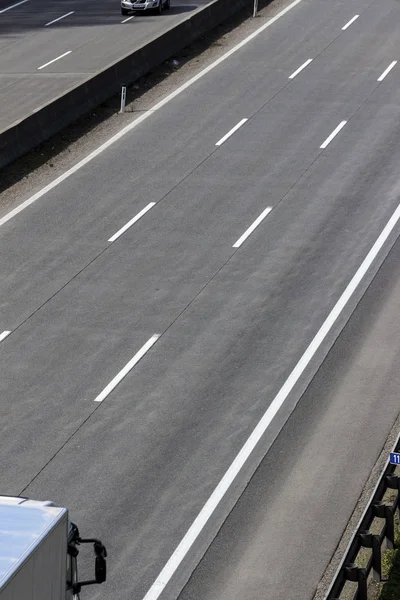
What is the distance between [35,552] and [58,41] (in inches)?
1501

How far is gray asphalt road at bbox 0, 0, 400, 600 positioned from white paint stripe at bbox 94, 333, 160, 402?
0.45 feet

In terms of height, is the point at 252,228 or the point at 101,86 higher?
the point at 101,86

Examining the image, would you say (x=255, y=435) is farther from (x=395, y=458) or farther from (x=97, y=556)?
(x=97, y=556)

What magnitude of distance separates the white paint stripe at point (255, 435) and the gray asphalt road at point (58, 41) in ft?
44.6

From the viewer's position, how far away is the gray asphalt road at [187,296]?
1712 centimetres

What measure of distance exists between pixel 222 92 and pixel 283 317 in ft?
53.7

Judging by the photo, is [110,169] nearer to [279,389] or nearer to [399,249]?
[399,249]

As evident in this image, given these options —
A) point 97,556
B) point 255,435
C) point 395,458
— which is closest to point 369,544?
point 395,458

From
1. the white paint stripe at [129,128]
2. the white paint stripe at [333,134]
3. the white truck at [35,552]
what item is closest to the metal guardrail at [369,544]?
the white truck at [35,552]

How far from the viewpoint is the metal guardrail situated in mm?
13117

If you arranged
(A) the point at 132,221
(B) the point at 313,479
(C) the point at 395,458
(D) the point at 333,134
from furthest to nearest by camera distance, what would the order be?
(D) the point at 333,134 < (A) the point at 132,221 < (B) the point at 313,479 < (C) the point at 395,458

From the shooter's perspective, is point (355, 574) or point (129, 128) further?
point (129, 128)

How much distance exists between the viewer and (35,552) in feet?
33.2

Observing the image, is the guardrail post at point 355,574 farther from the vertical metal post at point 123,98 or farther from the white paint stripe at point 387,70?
the white paint stripe at point 387,70
